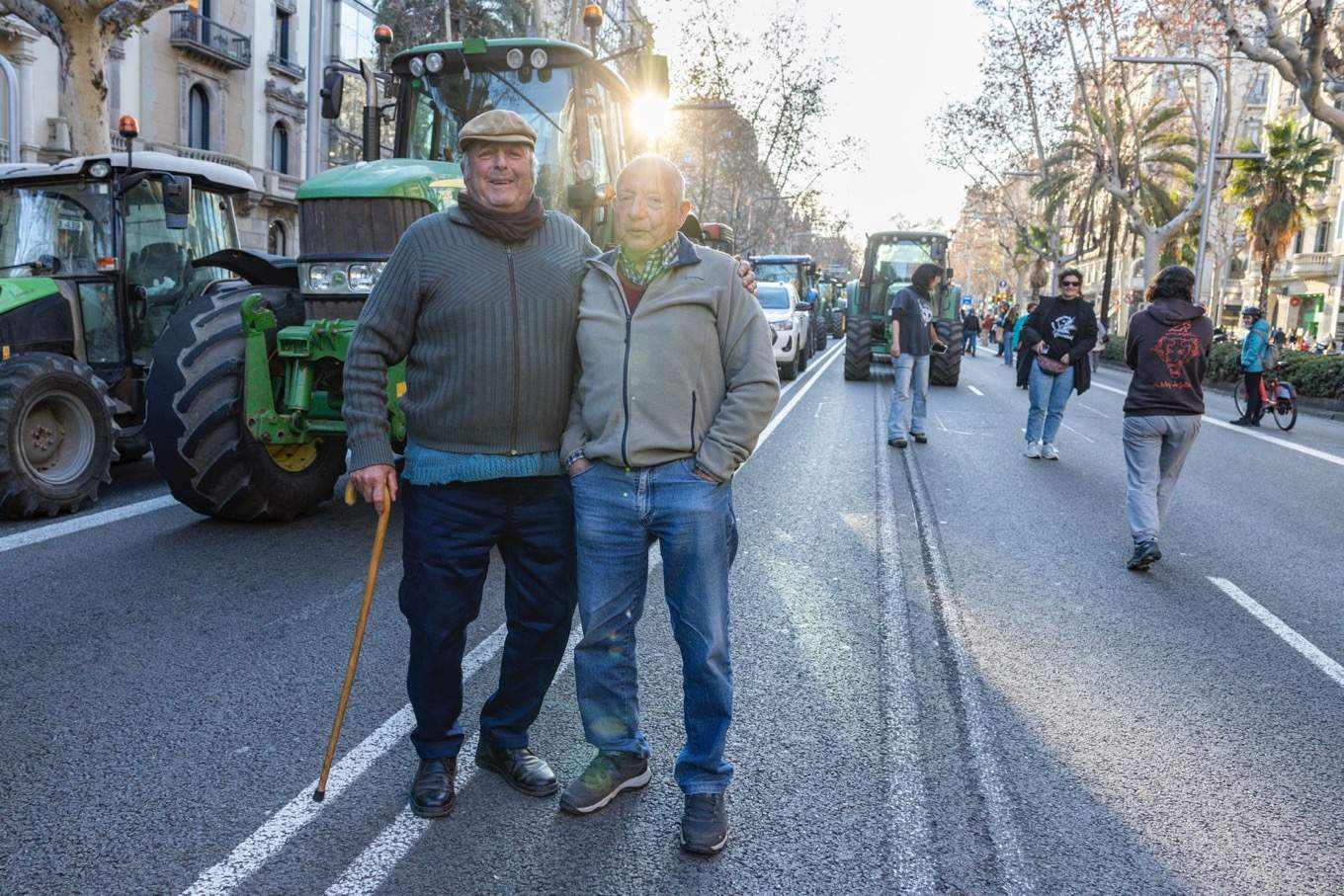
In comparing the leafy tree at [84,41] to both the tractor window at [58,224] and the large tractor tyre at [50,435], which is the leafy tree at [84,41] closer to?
the tractor window at [58,224]

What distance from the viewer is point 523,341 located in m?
3.31

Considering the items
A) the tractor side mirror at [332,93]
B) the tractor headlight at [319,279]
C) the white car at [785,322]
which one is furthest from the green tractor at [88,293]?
the white car at [785,322]

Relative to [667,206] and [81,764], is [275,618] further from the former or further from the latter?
[667,206]

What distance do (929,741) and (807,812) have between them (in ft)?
2.51

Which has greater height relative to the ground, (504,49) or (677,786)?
(504,49)

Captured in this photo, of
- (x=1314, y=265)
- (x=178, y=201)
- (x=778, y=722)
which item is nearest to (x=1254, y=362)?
(x=178, y=201)

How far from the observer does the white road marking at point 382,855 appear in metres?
2.97

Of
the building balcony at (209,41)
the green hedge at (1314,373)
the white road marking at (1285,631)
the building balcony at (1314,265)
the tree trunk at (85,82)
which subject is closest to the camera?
the white road marking at (1285,631)

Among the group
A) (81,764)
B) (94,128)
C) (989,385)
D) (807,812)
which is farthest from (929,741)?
(989,385)

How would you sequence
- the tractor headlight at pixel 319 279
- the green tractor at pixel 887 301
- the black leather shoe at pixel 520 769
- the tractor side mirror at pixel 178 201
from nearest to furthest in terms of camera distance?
the black leather shoe at pixel 520 769, the tractor headlight at pixel 319 279, the tractor side mirror at pixel 178 201, the green tractor at pixel 887 301

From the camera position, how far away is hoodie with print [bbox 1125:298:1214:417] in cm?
689

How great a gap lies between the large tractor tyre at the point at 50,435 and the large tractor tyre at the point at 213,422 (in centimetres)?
94

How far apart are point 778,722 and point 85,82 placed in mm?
13555

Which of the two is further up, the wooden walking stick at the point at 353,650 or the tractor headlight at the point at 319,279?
the tractor headlight at the point at 319,279
